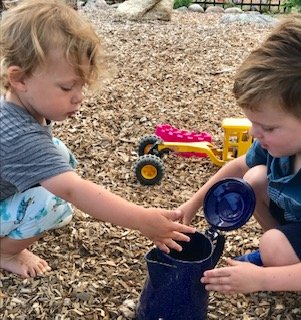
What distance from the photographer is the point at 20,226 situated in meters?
A: 2.02

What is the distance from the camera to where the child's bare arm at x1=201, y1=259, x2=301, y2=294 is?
1690 millimetres

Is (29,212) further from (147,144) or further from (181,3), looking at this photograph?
(181,3)

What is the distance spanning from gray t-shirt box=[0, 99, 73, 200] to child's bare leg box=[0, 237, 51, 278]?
34 cm

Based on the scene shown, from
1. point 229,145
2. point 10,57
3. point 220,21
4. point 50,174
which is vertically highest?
point 10,57

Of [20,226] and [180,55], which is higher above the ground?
[20,226]

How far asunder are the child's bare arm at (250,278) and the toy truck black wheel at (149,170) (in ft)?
3.47

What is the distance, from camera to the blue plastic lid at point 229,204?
1887mm

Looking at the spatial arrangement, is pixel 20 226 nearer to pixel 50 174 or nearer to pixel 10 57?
pixel 50 174

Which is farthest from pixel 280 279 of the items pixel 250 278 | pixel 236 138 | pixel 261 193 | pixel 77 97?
pixel 236 138

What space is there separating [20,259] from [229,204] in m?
0.79

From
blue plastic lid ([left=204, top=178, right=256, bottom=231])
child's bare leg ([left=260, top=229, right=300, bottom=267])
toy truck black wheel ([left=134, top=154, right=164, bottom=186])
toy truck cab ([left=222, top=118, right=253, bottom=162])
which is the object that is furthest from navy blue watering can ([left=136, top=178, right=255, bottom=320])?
toy truck cab ([left=222, top=118, right=253, bottom=162])

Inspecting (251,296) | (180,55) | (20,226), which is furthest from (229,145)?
(180,55)

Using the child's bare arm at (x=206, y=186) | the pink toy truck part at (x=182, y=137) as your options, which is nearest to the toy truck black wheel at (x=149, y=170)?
the pink toy truck part at (x=182, y=137)

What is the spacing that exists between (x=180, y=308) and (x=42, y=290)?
0.55 m
